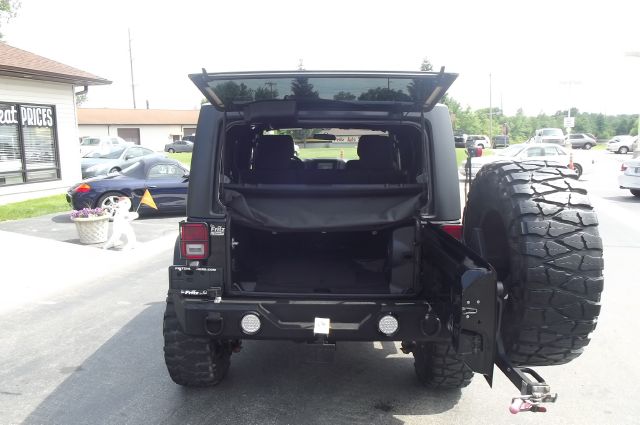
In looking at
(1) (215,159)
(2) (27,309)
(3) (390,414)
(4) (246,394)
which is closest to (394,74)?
(1) (215,159)

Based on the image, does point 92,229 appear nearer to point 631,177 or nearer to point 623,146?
point 631,177

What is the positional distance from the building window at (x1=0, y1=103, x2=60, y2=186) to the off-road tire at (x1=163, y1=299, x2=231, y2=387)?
13974mm

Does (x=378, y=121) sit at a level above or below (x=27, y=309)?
above

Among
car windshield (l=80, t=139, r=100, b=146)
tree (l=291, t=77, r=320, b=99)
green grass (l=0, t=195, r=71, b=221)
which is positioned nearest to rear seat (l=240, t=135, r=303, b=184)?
tree (l=291, t=77, r=320, b=99)

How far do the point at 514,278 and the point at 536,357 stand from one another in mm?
433

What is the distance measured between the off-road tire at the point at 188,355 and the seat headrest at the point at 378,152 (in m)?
1.85

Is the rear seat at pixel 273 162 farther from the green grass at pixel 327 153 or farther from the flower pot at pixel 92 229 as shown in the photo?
the flower pot at pixel 92 229

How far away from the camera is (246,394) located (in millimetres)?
3812

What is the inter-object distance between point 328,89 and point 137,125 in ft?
206

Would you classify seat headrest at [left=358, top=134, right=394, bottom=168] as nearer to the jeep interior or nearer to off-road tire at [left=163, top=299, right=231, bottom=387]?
the jeep interior

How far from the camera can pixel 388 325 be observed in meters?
3.09

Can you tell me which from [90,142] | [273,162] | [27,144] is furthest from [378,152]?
[90,142]

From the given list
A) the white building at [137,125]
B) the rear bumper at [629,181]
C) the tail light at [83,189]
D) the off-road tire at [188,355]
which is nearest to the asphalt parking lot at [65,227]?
the tail light at [83,189]

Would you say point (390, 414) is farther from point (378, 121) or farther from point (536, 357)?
point (378, 121)
